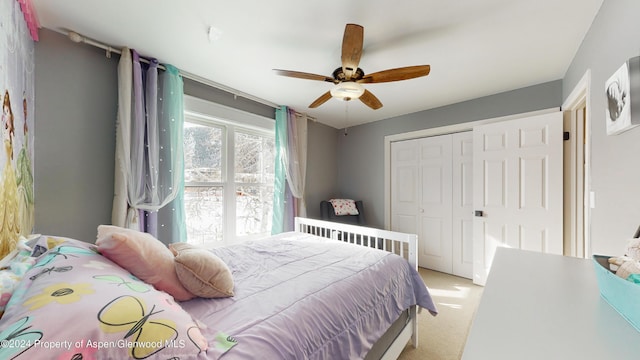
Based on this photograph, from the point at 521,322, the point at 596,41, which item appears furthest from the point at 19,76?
the point at 596,41

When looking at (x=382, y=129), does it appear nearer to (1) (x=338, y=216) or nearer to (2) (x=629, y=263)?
(1) (x=338, y=216)

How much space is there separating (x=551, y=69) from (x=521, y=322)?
281 cm

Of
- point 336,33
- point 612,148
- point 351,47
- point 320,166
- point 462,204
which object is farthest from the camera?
point 320,166

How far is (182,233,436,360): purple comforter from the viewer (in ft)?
3.02

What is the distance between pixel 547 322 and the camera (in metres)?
0.57

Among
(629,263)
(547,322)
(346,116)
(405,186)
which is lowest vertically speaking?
(547,322)

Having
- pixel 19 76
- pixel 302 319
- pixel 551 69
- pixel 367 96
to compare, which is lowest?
pixel 302 319

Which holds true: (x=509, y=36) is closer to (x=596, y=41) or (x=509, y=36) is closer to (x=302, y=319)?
(x=596, y=41)

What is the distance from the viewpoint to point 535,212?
8.21 feet

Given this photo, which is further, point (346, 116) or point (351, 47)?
point (346, 116)

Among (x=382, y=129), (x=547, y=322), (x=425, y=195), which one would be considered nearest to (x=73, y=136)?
(x=547, y=322)

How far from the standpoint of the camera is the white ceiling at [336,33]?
1494mm

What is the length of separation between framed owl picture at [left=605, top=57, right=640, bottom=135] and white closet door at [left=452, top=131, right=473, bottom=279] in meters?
2.01

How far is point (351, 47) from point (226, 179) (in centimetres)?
209
